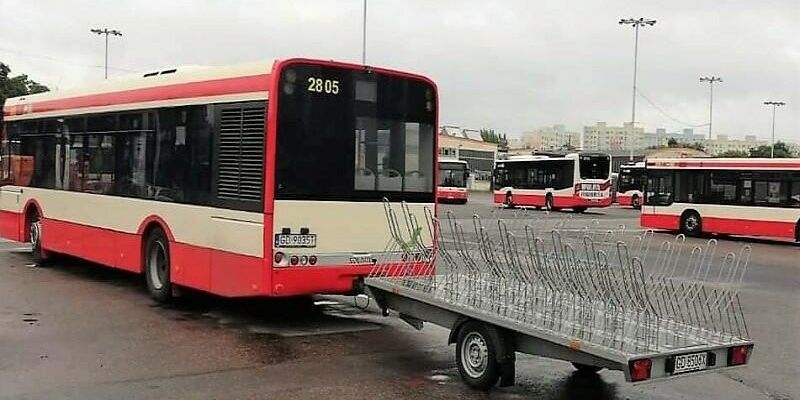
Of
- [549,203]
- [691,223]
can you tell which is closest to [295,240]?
[691,223]

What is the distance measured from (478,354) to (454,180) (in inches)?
1709

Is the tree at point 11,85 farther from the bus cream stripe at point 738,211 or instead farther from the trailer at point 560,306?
the trailer at point 560,306

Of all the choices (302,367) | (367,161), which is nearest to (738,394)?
(302,367)

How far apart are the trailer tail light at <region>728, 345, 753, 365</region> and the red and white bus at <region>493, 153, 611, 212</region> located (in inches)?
1446

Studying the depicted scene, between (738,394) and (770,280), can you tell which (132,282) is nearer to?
(738,394)

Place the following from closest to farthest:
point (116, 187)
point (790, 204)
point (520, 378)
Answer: point (520, 378) → point (116, 187) → point (790, 204)

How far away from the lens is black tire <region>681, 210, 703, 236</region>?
28.8 metres

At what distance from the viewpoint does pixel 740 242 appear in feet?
90.9

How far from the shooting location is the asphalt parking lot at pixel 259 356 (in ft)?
24.7

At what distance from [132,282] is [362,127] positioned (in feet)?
17.9

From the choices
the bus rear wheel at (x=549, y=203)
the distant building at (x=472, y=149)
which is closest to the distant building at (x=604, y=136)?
the distant building at (x=472, y=149)

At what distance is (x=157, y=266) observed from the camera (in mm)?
11922

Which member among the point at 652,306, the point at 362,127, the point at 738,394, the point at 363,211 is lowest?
the point at 738,394

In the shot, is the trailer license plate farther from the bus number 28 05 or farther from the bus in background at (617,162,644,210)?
the bus in background at (617,162,644,210)
